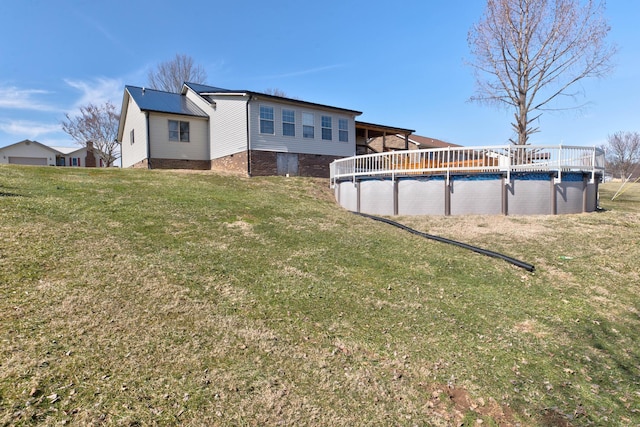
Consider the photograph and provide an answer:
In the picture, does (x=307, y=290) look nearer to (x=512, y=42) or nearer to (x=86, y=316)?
(x=86, y=316)

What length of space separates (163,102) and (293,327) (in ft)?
63.7

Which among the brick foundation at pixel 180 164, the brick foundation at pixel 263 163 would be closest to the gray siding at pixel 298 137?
the brick foundation at pixel 263 163

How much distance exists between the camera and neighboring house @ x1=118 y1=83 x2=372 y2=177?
677 inches

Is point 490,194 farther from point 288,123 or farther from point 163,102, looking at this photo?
point 163,102

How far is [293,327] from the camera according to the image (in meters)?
3.62

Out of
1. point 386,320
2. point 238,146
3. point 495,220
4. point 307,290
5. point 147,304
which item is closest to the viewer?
point 147,304

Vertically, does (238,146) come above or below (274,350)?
above

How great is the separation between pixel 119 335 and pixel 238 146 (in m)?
15.1

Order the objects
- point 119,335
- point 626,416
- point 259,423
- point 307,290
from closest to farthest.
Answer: point 259,423 < point 626,416 < point 119,335 < point 307,290

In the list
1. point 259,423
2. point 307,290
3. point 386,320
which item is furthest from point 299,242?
point 259,423

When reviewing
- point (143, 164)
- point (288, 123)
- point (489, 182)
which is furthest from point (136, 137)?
point (489, 182)

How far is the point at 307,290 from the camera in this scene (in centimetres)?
450

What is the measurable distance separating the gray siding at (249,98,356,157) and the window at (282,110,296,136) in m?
0.15

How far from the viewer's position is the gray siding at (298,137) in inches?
674
